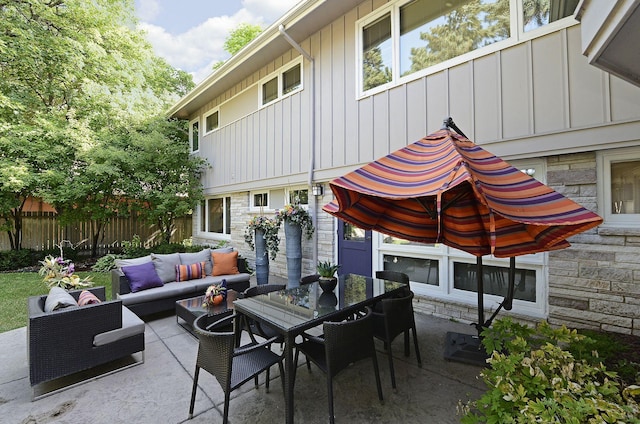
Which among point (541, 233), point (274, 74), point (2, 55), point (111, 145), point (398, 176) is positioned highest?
point (2, 55)

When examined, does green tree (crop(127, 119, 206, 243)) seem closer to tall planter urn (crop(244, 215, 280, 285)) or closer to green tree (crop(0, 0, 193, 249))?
green tree (crop(0, 0, 193, 249))

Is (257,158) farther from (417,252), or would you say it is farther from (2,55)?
(2,55)

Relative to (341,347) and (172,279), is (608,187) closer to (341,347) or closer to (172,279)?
(341,347)

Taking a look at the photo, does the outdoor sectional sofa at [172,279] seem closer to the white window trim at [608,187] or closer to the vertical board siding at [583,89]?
the white window trim at [608,187]

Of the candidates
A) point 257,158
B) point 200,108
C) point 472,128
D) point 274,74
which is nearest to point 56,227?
point 200,108

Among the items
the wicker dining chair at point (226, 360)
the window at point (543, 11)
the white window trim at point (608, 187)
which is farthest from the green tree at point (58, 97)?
the white window trim at point (608, 187)

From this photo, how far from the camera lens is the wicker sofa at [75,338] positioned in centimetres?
291

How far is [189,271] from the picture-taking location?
5.86m

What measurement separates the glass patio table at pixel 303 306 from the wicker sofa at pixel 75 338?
144cm

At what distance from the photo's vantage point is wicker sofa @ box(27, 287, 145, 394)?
2.91m

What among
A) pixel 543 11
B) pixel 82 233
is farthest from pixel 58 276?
pixel 82 233

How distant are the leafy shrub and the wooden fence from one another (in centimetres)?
95

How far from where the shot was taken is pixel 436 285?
491 centimetres

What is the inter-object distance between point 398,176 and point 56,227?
13.3m
